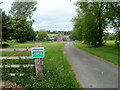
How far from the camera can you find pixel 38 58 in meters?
3.33

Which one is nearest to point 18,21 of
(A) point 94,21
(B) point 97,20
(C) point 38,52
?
(A) point 94,21

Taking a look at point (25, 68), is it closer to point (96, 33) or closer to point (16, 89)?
point (16, 89)

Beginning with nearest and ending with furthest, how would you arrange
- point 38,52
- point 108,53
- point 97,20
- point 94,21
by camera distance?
1. point 38,52
2. point 108,53
3. point 94,21
4. point 97,20

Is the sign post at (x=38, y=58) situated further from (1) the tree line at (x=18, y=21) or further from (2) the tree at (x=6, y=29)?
(2) the tree at (x=6, y=29)

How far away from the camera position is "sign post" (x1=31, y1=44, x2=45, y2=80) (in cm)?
330

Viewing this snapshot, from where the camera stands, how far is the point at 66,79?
10.7ft

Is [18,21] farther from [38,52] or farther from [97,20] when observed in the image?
[38,52]

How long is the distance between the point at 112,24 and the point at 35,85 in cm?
1402

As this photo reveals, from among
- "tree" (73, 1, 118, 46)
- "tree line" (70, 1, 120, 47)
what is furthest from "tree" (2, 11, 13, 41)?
"tree" (73, 1, 118, 46)

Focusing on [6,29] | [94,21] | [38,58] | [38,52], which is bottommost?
[38,58]

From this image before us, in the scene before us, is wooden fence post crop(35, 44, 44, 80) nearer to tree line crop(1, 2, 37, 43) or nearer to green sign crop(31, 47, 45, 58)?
green sign crop(31, 47, 45, 58)

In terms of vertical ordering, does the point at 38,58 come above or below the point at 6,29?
below

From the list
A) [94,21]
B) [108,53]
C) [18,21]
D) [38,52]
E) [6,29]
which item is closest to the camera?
[38,52]

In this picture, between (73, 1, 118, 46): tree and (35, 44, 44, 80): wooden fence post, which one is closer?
(35, 44, 44, 80): wooden fence post
